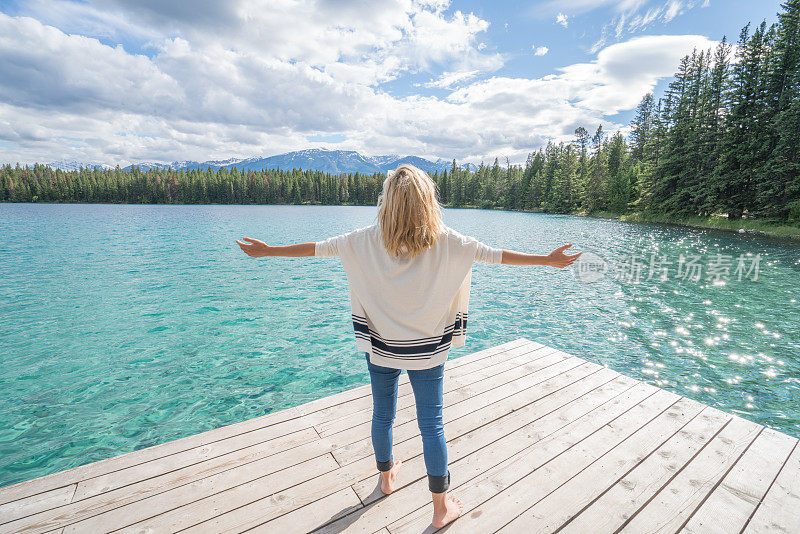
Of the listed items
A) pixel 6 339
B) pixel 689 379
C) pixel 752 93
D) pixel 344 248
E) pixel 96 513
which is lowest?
pixel 6 339

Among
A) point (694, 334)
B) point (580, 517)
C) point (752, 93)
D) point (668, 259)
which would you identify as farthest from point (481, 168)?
point (580, 517)

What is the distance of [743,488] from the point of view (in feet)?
8.75

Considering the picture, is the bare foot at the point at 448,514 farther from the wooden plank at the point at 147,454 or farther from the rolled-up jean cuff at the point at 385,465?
the wooden plank at the point at 147,454

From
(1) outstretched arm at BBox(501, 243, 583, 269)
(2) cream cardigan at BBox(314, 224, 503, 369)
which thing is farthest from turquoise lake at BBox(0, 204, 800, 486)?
(1) outstretched arm at BBox(501, 243, 583, 269)

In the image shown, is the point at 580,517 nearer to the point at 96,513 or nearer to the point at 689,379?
the point at 96,513

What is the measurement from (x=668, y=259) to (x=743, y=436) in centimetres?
1841

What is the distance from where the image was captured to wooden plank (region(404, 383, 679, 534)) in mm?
2379

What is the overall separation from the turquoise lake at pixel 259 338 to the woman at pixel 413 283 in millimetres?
4028

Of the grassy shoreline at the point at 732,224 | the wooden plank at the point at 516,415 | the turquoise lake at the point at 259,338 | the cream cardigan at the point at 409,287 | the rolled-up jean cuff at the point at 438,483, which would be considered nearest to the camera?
the cream cardigan at the point at 409,287

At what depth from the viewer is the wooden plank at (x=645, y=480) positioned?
237 cm

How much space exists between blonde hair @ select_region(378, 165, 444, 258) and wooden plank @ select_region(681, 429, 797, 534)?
259 centimetres

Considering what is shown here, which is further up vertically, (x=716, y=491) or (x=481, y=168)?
(x=481, y=168)

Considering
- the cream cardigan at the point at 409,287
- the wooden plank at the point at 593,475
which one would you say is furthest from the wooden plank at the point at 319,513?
the cream cardigan at the point at 409,287

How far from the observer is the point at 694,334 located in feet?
27.2
